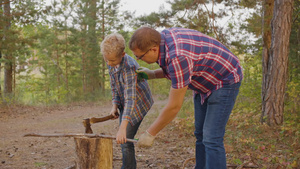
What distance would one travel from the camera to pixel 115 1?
52.2ft

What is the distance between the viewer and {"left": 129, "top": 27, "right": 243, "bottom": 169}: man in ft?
6.66

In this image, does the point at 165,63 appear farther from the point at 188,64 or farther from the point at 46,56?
the point at 46,56

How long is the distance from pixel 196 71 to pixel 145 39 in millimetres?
536

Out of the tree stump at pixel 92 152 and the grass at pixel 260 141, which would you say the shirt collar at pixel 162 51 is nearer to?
the tree stump at pixel 92 152

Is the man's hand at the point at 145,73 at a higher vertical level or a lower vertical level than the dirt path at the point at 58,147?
higher

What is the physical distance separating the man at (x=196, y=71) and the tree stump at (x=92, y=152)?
0.55 meters

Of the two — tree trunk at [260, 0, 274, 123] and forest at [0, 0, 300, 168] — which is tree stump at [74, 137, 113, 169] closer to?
forest at [0, 0, 300, 168]

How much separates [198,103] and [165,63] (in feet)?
2.63

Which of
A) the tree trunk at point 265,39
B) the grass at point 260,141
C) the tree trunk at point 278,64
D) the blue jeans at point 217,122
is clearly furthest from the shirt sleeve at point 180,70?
the tree trunk at point 265,39

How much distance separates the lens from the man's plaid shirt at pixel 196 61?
6.56 ft

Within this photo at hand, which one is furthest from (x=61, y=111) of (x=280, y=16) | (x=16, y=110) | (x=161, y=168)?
Answer: (x=280, y=16)

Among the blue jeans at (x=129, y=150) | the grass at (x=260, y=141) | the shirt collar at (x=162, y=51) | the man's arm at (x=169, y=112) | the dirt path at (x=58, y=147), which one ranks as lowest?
the dirt path at (x=58, y=147)

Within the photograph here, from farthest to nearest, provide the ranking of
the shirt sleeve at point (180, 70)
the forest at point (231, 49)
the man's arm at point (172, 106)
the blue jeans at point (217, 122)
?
the forest at point (231, 49) < the blue jeans at point (217, 122) < the man's arm at point (172, 106) < the shirt sleeve at point (180, 70)

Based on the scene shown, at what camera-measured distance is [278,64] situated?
548 cm
